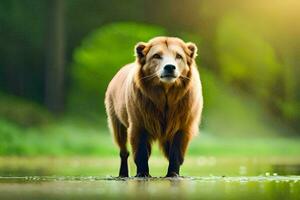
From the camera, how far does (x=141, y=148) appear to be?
14422 mm

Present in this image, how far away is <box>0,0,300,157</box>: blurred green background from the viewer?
30547 millimetres

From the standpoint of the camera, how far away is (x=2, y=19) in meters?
33.9

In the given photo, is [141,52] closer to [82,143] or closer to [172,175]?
[172,175]

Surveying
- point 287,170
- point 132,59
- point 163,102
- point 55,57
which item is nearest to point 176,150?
point 163,102

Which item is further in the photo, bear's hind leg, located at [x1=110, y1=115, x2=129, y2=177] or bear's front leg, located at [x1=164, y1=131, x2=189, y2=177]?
bear's hind leg, located at [x1=110, y1=115, x2=129, y2=177]

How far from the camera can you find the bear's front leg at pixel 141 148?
14.4m

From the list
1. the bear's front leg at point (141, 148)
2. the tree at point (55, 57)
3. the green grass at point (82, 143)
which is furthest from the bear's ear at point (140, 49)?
the tree at point (55, 57)

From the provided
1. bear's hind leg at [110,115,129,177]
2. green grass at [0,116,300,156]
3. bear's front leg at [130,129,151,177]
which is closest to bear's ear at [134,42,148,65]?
bear's front leg at [130,129,151,177]

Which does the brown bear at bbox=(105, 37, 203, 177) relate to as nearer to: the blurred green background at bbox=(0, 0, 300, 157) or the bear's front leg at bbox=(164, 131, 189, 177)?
the bear's front leg at bbox=(164, 131, 189, 177)

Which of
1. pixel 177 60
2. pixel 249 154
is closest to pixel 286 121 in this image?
pixel 249 154

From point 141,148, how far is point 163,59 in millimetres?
1118

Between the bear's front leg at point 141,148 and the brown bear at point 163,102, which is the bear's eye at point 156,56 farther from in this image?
the bear's front leg at point 141,148

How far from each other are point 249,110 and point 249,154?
518 centimetres

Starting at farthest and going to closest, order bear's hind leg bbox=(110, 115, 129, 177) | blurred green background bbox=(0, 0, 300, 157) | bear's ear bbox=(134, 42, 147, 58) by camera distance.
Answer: blurred green background bbox=(0, 0, 300, 157), bear's hind leg bbox=(110, 115, 129, 177), bear's ear bbox=(134, 42, 147, 58)
